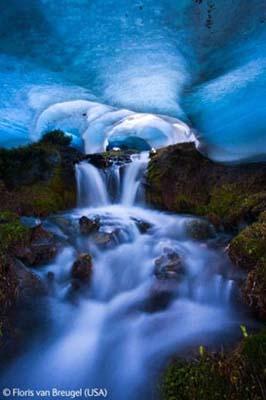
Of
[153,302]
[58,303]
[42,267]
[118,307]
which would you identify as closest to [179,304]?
[153,302]

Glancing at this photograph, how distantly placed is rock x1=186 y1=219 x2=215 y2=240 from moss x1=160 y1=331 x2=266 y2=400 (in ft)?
19.1

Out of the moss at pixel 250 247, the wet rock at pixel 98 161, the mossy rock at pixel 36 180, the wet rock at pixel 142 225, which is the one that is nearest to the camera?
the moss at pixel 250 247

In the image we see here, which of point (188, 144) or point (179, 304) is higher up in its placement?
point (188, 144)

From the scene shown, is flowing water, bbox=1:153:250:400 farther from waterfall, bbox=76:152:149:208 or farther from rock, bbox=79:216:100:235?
waterfall, bbox=76:152:149:208

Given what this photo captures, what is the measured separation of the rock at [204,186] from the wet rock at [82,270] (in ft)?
13.3

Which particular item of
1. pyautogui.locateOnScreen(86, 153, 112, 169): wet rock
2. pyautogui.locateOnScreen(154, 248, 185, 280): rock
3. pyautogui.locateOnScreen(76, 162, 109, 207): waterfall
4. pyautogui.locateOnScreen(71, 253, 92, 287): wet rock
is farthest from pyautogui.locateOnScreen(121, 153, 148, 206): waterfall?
pyautogui.locateOnScreen(71, 253, 92, 287): wet rock

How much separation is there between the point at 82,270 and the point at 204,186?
5.32 metres

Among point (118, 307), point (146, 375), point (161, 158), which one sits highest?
point (161, 158)

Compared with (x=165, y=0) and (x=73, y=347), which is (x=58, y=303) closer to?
(x=73, y=347)

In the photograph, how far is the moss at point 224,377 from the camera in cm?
280

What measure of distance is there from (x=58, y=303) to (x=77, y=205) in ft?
19.0

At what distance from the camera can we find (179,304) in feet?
20.0

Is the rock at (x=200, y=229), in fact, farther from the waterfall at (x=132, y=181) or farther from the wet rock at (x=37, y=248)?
the wet rock at (x=37, y=248)

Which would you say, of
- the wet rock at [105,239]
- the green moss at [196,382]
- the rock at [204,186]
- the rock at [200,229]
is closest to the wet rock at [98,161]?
the rock at [204,186]
